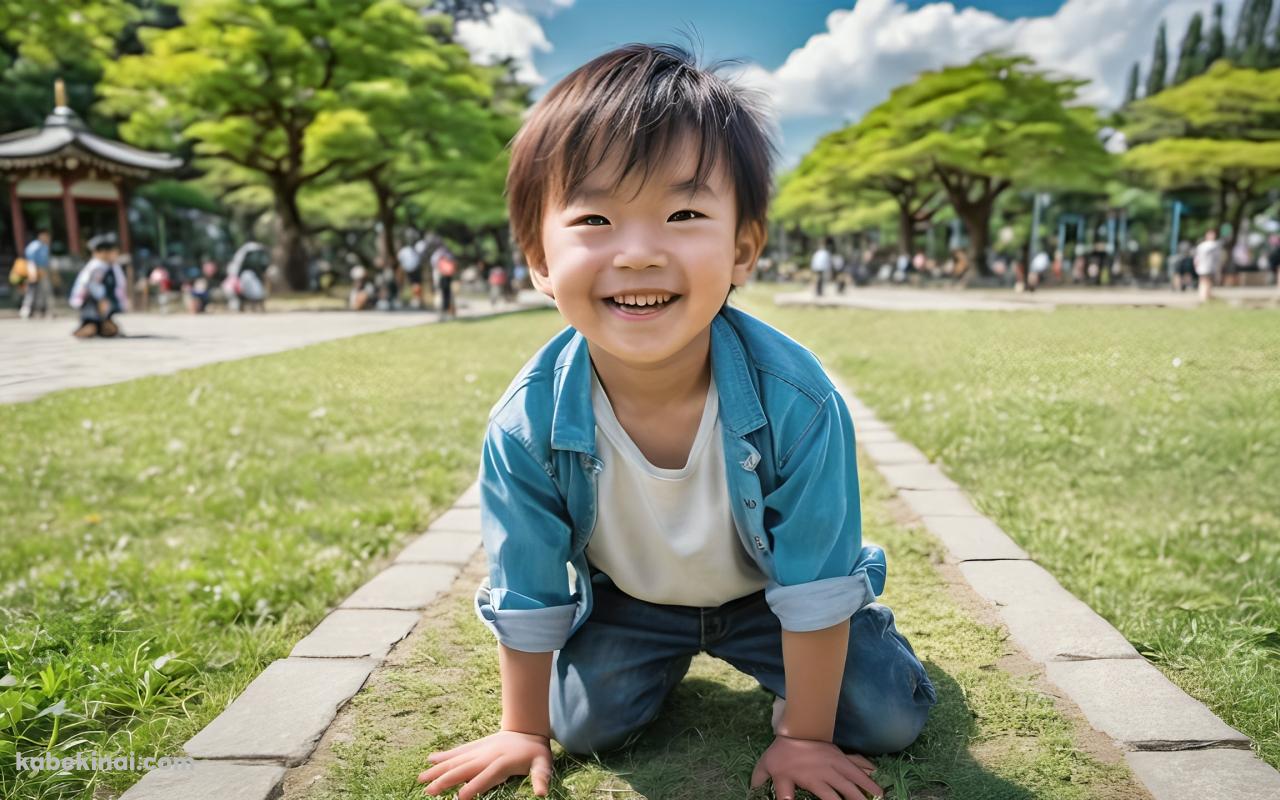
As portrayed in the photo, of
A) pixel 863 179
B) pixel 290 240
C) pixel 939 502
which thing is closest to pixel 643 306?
pixel 939 502

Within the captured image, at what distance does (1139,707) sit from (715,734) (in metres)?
0.93

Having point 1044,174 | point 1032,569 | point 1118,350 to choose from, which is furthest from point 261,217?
point 1032,569

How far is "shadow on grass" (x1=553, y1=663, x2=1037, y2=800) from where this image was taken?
172 centimetres

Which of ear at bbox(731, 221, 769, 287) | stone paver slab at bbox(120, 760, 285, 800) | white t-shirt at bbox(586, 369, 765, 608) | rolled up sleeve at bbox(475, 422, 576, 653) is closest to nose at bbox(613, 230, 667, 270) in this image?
ear at bbox(731, 221, 769, 287)

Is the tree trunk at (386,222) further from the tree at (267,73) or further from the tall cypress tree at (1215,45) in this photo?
the tall cypress tree at (1215,45)

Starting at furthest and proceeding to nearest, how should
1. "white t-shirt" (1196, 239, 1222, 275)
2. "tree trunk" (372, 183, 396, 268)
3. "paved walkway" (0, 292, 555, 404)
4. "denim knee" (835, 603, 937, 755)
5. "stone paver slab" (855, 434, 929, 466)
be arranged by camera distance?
1. "tree trunk" (372, 183, 396, 268)
2. "white t-shirt" (1196, 239, 1222, 275)
3. "stone paver slab" (855, 434, 929, 466)
4. "paved walkway" (0, 292, 555, 404)
5. "denim knee" (835, 603, 937, 755)

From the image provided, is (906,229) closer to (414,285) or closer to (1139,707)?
(414,285)

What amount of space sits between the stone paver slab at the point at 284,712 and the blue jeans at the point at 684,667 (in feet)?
1.76

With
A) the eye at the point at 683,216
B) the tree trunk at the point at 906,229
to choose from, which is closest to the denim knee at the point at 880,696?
the eye at the point at 683,216

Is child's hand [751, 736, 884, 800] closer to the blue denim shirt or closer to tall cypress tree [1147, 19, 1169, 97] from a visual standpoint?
the blue denim shirt

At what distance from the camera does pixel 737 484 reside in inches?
70.6

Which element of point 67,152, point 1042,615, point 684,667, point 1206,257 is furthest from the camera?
point 1206,257

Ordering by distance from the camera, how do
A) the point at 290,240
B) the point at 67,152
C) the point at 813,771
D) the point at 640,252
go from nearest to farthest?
the point at 640,252
the point at 813,771
the point at 67,152
the point at 290,240

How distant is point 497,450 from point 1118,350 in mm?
8444
